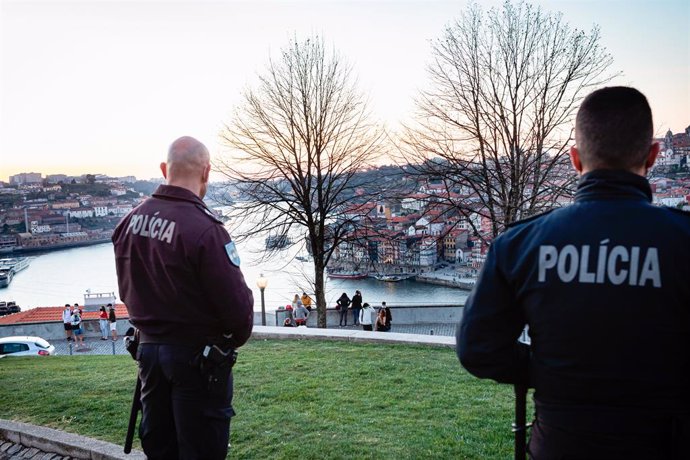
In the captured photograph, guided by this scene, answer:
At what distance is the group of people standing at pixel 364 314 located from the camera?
17.7 metres

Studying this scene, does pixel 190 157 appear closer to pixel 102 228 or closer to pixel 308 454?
pixel 308 454

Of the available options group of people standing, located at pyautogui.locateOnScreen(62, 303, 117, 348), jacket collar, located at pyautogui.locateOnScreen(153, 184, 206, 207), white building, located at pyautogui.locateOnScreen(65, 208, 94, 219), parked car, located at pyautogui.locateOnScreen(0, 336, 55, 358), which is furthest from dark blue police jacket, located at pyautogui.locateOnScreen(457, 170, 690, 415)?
white building, located at pyautogui.locateOnScreen(65, 208, 94, 219)

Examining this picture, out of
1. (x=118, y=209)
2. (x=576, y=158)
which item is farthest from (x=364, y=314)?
(x=118, y=209)

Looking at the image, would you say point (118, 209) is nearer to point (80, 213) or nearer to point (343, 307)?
point (80, 213)

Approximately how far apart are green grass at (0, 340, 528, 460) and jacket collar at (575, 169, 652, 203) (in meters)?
3.41

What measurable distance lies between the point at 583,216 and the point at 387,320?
53.3 ft

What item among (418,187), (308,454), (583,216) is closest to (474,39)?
(418,187)

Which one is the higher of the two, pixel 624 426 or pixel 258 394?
pixel 624 426

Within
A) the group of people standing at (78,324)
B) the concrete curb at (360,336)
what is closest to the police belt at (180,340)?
the concrete curb at (360,336)

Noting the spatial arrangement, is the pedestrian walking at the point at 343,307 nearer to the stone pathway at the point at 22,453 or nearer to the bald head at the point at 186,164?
the stone pathway at the point at 22,453

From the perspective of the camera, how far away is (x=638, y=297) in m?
1.84

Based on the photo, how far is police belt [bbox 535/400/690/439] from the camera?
1820mm

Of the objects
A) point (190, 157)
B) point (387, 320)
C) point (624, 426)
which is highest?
point (190, 157)

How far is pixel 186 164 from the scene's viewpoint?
137 inches
